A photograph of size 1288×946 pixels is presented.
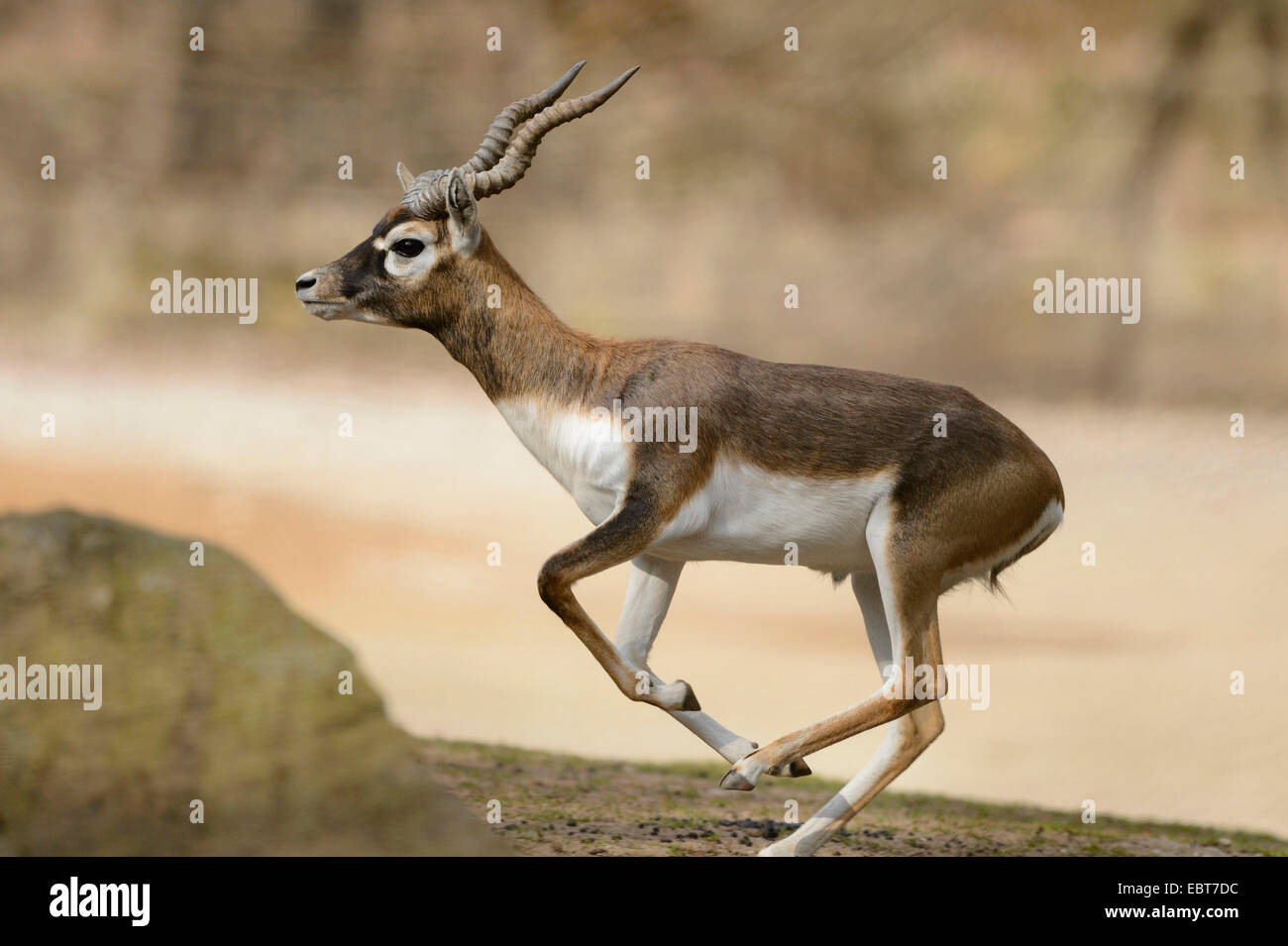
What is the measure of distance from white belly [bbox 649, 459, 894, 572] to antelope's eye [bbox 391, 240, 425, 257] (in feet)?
8.32

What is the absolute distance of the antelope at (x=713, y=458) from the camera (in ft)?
32.4

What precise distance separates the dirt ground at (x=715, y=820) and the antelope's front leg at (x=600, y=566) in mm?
1643

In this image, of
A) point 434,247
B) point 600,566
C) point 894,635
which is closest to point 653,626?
point 600,566

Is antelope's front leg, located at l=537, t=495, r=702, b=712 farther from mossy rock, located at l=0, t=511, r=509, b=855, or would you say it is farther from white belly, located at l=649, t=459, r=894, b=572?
mossy rock, located at l=0, t=511, r=509, b=855

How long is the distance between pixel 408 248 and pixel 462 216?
439 mm

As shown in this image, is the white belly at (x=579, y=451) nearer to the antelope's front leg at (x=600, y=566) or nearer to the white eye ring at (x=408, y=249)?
the antelope's front leg at (x=600, y=566)

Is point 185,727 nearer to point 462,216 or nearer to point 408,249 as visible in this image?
point 408,249

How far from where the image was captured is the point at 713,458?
995cm

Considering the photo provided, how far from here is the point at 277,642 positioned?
11273mm

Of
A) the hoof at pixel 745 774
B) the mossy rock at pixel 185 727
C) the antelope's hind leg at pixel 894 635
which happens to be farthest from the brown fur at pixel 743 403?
the mossy rock at pixel 185 727

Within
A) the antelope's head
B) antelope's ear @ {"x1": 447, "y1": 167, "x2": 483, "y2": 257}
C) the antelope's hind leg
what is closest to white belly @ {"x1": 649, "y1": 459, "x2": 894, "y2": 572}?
the antelope's hind leg

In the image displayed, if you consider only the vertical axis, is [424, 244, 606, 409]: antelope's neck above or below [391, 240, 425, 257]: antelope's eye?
below

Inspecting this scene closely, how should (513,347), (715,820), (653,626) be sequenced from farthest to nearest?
(715,820)
(653,626)
(513,347)

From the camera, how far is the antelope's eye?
33.6ft
